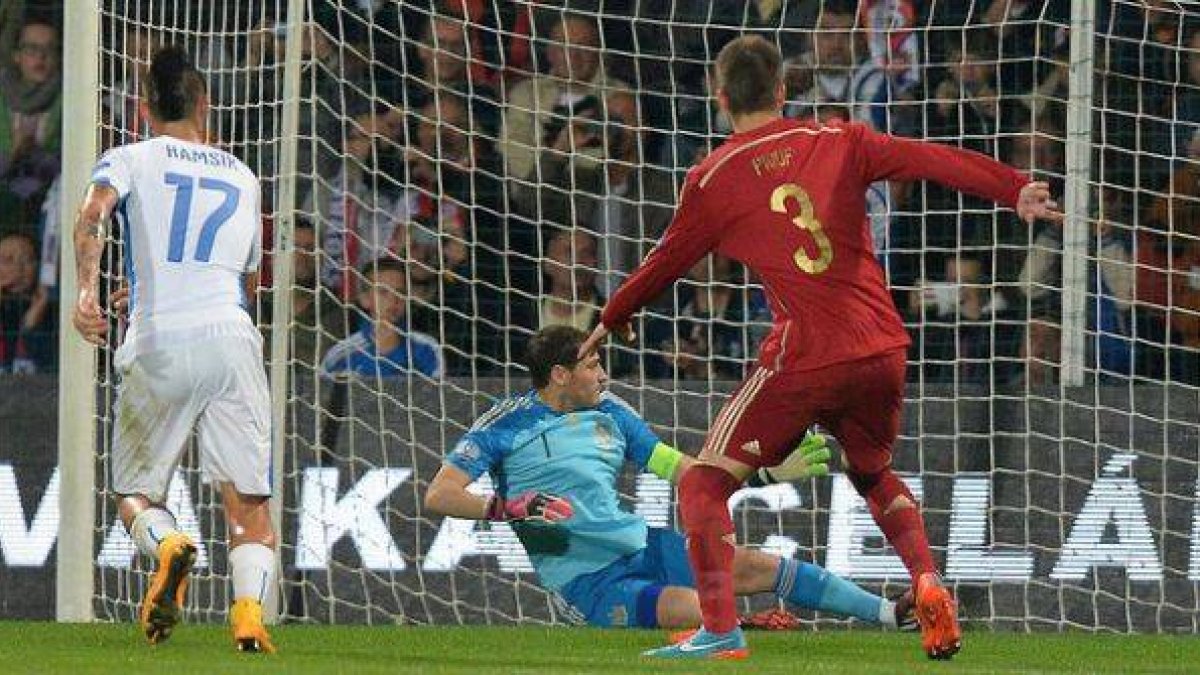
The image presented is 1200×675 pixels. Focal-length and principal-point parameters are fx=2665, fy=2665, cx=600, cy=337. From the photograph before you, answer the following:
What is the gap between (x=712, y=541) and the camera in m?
7.96

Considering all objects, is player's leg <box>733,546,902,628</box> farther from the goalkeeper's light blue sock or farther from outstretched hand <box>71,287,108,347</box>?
outstretched hand <box>71,287,108,347</box>

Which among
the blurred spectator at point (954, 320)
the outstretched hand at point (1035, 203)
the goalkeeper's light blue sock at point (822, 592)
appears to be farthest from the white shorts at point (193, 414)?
the blurred spectator at point (954, 320)

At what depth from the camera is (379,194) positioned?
1224 cm

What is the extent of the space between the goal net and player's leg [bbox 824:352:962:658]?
9.36 ft

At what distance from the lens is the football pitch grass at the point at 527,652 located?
25.0 ft

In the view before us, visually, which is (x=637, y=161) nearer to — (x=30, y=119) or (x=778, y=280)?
(x=30, y=119)

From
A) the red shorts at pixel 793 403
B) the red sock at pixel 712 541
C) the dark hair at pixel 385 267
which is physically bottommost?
the red sock at pixel 712 541

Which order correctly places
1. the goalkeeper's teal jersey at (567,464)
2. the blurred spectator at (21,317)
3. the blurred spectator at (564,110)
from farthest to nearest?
1. the blurred spectator at (21,317)
2. the blurred spectator at (564,110)
3. the goalkeeper's teal jersey at (567,464)

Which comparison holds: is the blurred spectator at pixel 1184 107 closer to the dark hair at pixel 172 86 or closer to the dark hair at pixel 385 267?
the dark hair at pixel 385 267

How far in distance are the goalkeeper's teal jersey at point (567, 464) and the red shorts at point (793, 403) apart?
6.13 feet

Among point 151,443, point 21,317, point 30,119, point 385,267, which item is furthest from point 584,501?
point 30,119

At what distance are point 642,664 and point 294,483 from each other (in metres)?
3.60

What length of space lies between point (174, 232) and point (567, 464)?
229 cm

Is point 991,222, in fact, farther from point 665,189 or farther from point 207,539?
point 207,539
